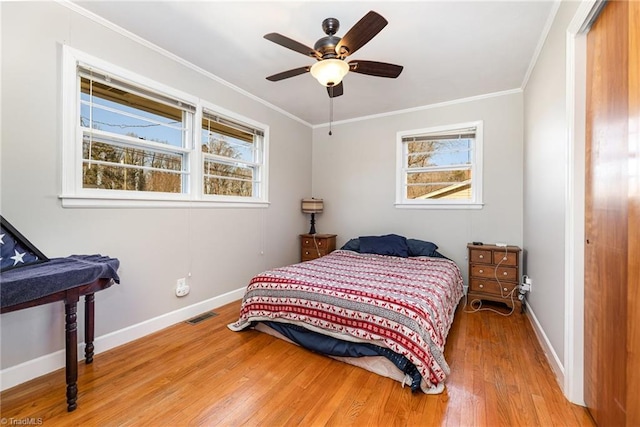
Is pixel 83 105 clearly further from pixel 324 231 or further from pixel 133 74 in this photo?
pixel 324 231

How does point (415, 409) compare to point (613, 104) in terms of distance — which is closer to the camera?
point (613, 104)

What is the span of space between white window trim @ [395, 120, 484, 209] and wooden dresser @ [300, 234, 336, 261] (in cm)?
115

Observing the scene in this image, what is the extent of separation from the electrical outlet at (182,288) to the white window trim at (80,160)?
74cm

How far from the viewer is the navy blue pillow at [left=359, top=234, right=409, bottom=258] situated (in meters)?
3.57

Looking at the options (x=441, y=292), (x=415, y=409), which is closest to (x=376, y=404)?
(x=415, y=409)

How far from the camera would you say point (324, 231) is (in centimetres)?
469

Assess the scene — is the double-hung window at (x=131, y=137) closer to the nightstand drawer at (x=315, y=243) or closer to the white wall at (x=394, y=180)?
the nightstand drawer at (x=315, y=243)

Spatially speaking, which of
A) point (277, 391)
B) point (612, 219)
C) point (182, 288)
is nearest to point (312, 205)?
point (182, 288)

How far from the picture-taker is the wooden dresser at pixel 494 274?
9.80ft

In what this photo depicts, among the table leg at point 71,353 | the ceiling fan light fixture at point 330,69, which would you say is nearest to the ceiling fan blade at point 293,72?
the ceiling fan light fixture at point 330,69

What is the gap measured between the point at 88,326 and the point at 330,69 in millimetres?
2531

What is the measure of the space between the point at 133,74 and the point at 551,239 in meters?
3.53

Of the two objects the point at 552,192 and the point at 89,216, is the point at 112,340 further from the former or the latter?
the point at 552,192

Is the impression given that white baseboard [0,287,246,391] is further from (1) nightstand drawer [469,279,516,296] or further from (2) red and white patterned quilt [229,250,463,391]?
Answer: (1) nightstand drawer [469,279,516,296]
